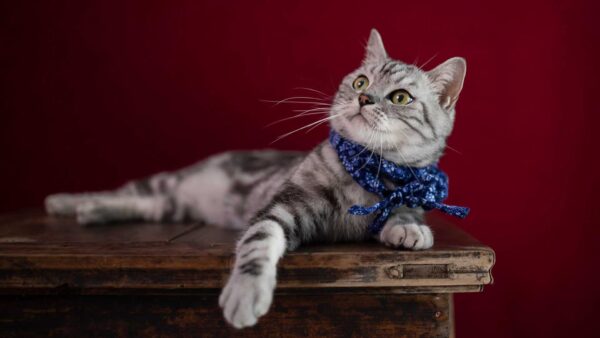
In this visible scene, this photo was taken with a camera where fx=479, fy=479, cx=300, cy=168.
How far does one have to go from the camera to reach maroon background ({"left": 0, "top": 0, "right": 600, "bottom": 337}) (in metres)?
1.39

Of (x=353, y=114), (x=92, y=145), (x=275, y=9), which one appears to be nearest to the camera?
(x=353, y=114)

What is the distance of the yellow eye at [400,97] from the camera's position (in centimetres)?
98

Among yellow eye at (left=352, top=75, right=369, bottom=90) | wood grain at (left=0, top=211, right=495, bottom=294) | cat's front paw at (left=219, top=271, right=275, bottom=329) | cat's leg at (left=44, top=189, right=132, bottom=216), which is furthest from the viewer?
cat's leg at (left=44, top=189, right=132, bottom=216)

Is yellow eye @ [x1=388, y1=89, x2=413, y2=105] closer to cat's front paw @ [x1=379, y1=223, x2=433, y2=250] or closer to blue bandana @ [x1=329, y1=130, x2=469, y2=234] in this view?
blue bandana @ [x1=329, y1=130, x2=469, y2=234]

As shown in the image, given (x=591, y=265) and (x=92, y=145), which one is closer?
(x=591, y=265)

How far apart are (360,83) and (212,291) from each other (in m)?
0.54

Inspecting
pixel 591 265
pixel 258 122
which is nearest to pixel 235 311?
pixel 258 122

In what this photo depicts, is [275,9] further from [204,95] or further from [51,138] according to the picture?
[51,138]

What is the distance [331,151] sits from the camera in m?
1.04

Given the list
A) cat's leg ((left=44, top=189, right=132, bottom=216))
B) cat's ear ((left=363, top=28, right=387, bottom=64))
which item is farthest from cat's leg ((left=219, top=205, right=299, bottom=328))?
cat's leg ((left=44, top=189, right=132, bottom=216))

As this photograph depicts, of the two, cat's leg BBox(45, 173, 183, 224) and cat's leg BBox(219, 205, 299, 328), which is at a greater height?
cat's leg BBox(45, 173, 183, 224)

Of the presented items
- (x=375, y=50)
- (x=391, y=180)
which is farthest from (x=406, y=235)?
(x=375, y=50)

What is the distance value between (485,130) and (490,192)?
19cm

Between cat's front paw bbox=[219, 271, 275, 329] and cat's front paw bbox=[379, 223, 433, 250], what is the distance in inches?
10.0
